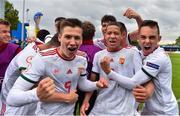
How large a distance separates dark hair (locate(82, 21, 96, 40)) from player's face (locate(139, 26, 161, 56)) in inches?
59.6

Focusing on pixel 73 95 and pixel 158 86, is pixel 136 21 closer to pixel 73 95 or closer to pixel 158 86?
pixel 158 86

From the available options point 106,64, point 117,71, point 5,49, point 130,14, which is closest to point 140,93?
point 106,64

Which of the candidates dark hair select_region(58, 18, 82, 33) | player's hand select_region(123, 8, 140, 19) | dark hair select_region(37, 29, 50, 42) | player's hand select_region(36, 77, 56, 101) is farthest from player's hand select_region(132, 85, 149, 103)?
dark hair select_region(37, 29, 50, 42)

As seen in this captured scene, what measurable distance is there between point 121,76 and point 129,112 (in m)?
0.51

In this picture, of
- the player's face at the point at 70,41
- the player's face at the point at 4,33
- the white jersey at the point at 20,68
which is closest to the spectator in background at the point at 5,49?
the player's face at the point at 4,33

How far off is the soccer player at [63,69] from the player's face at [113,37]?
54cm

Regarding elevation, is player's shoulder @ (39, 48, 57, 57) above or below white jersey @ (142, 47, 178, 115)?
above

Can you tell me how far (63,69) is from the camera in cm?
424

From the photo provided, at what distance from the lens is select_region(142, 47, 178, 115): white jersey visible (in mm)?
4465

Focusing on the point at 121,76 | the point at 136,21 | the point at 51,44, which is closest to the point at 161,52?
the point at 121,76

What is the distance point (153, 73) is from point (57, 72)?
107 centimetres

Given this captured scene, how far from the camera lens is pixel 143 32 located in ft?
14.9

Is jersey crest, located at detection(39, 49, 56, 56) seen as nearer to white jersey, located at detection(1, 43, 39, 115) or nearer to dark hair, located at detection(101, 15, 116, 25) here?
white jersey, located at detection(1, 43, 39, 115)

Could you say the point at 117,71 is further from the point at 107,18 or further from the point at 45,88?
the point at 107,18
